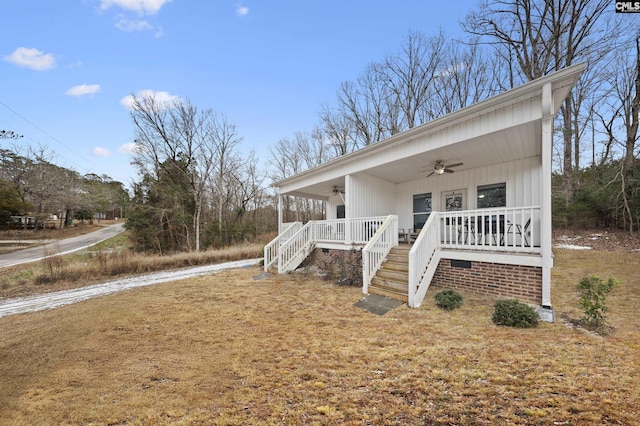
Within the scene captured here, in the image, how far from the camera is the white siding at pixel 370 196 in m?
8.04

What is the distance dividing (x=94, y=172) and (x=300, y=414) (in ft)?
179

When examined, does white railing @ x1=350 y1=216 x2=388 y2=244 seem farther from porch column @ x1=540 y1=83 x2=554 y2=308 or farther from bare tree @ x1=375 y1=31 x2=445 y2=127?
bare tree @ x1=375 y1=31 x2=445 y2=127

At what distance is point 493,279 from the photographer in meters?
5.29

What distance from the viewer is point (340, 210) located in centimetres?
1196

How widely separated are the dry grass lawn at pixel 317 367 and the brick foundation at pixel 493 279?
23.4 inches

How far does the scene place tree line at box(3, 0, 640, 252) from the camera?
11.7m

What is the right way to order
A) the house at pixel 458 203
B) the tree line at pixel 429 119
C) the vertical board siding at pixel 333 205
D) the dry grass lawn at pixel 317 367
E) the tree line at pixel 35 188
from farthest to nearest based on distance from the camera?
1. the tree line at pixel 35 188
2. the vertical board siding at pixel 333 205
3. the tree line at pixel 429 119
4. the house at pixel 458 203
5. the dry grass lawn at pixel 317 367

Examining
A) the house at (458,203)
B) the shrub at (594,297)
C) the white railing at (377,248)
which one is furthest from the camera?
the white railing at (377,248)

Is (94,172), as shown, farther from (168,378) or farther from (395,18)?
(168,378)

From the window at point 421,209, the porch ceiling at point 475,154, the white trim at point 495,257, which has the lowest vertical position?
the white trim at point 495,257

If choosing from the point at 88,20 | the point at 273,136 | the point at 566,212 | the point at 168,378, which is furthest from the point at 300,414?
the point at 273,136

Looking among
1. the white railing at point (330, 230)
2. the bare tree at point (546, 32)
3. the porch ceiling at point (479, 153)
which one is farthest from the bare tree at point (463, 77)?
the white railing at point (330, 230)

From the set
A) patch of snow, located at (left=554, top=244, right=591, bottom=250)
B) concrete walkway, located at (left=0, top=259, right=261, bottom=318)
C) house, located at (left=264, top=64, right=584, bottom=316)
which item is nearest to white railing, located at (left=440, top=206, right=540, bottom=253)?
house, located at (left=264, top=64, right=584, bottom=316)

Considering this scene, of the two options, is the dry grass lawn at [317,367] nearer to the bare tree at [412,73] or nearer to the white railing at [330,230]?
the white railing at [330,230]
